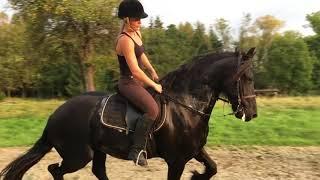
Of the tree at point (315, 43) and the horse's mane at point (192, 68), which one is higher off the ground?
the horse's mane at point (192, 68)

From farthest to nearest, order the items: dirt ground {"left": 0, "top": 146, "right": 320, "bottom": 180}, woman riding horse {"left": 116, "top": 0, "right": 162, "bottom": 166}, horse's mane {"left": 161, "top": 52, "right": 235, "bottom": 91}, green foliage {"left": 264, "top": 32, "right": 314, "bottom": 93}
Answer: green foliage {"left": 264, "top": 32, "right": 314, "bottom": 93}
dirt ground {"left": 0, "top": 146, "right": 320, "bottom": 180}
horse's mane {"left": 161, "top": 52, "right": 235, "bottom": 91}
woman riding horse {"left": 116, "top": 0, "right": 162, "bottom": 166}

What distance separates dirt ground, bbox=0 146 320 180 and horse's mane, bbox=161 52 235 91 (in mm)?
2494

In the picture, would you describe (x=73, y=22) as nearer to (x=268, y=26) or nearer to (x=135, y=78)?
(x=135, y=78)

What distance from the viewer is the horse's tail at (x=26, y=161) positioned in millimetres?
6480

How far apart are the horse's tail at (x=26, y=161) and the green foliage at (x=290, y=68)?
54.5m

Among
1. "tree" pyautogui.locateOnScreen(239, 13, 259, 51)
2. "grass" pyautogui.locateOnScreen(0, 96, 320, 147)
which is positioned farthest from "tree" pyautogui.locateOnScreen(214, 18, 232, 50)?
"grass" pyautogui.locateOnScreen(0, 96, 320, 147)

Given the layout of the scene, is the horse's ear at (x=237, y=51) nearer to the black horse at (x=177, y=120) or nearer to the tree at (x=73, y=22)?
the black horse at (x=177, y=120)

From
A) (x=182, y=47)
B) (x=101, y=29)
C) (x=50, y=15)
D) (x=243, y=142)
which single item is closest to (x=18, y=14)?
(x=50, y=15)

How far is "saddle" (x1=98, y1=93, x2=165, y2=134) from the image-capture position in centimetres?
593

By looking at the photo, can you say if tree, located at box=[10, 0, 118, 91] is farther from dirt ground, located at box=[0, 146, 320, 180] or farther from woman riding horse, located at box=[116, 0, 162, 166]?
woman riding horse, located at box=[116, 0, 162, 166]

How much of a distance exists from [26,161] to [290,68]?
56816 millimetres

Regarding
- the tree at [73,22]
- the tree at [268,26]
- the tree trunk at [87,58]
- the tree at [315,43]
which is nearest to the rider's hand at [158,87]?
the tree at [73,22]

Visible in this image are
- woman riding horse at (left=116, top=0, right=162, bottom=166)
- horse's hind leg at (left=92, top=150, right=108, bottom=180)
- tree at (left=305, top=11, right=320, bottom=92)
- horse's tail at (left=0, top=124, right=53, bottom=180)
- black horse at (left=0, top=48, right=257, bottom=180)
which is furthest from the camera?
tree at (left=305, top=11, right=320, bottom=92)

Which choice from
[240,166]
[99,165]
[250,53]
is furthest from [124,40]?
[240,166]
